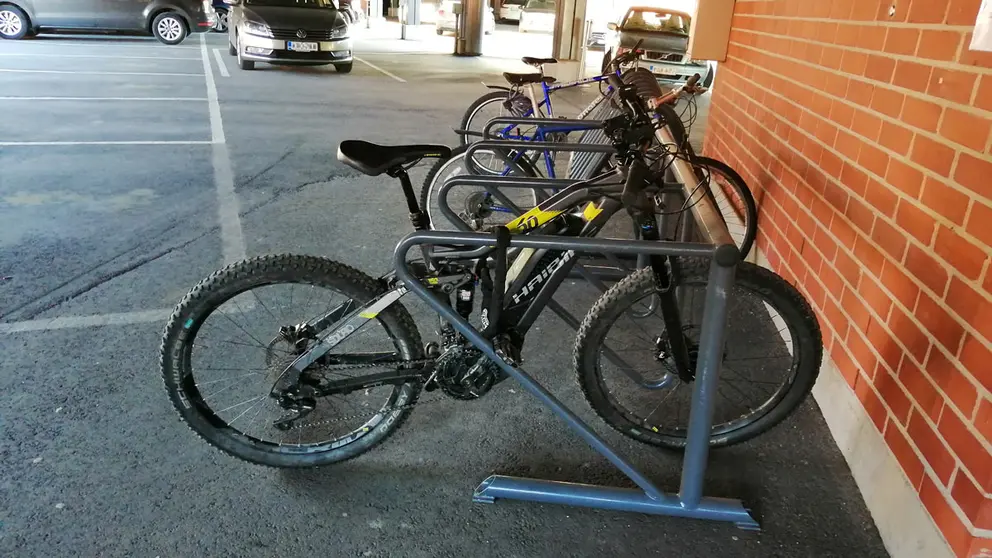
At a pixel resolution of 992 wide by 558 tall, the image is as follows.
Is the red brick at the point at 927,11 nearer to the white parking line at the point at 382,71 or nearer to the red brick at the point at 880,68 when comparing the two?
the red brick at the point at 880,68

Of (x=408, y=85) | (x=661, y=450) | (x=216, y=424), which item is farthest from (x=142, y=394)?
(x=408, y=85)

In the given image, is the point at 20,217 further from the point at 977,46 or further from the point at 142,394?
the point at 977,46

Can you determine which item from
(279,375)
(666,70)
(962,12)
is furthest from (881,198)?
(666,70)

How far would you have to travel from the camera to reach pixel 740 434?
2555 millimetres

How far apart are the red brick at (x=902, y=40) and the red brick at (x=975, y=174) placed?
1.86 feet

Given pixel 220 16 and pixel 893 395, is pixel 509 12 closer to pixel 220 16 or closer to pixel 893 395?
pixel 220 16

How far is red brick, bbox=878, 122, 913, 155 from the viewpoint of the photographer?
2.29 meters

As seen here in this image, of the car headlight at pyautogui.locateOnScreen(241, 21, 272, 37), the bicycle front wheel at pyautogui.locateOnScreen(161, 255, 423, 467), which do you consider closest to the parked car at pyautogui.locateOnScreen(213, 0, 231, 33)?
the car headlight at pyautogui.locateOnScreen(241, 21, 272, 37)

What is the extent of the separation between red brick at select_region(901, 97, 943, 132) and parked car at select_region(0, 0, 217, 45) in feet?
53.2

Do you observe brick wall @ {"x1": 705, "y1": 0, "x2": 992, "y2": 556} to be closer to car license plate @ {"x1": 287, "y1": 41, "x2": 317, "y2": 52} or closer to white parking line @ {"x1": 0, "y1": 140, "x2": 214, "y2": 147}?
white parking line @ {"x1": 0, "y1": 140, "x2": 214, "y2": 147}

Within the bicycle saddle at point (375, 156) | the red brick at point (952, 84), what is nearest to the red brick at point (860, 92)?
the red brick at point (952, 84)

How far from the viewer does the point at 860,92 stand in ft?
8.98

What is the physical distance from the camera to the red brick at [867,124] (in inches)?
99.9

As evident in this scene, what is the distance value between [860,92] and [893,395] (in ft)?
3.88
